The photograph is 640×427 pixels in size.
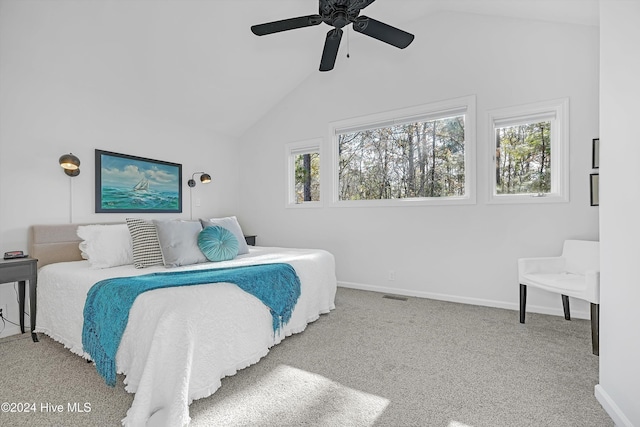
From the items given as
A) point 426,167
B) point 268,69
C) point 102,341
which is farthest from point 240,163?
point 102,341

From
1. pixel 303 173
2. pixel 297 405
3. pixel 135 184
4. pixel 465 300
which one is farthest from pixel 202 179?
pixel 465 300

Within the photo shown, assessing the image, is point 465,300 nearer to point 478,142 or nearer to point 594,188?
point 594,188

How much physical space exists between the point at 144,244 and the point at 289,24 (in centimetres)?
210

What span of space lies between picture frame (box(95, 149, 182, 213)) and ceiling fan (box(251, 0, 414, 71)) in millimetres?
2210

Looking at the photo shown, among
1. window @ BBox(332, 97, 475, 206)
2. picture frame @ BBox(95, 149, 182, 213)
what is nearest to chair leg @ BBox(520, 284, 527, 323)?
window @ BBox(332, 97, 475, 206)

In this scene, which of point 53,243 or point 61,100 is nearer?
point 53,243

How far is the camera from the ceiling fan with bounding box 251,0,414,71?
192 centimetres

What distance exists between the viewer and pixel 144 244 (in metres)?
2.56

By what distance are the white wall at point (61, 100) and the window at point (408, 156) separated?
8.01 ft

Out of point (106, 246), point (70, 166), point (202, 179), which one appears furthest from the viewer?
point (202, 179)

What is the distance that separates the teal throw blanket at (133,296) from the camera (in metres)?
1.64

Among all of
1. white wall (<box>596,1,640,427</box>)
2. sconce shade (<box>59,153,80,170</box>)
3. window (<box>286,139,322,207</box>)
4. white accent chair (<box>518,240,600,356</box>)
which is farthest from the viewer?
window (<box>286,139,322,207</box>)

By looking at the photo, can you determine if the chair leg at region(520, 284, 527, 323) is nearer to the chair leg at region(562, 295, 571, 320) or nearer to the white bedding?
the chair leg at region(562, 295, 571, 320)

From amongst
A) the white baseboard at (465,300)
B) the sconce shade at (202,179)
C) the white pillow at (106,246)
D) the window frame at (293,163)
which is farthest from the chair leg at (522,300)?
the sconce shade at (202,179)
